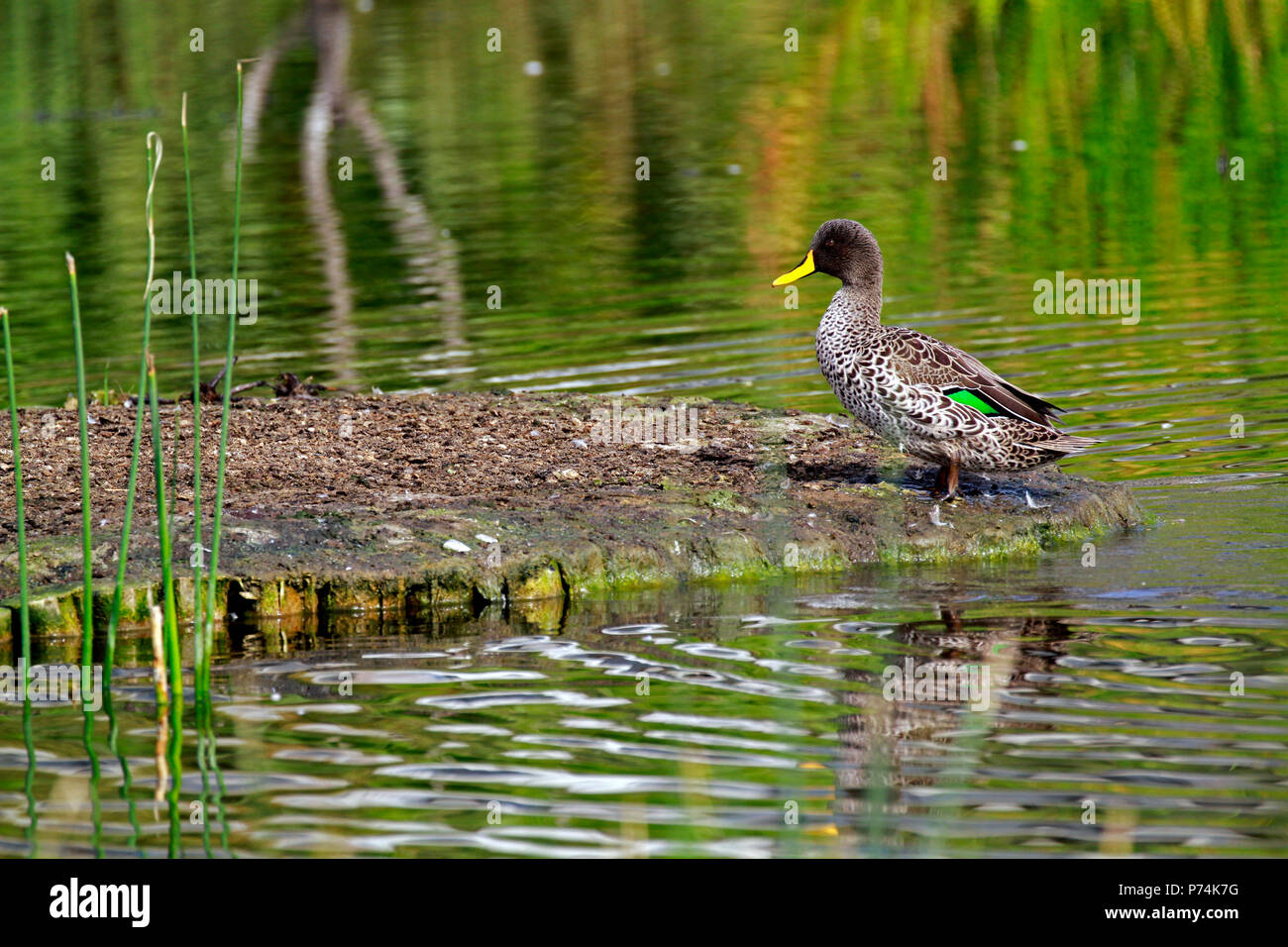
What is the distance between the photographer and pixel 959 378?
24.3 feet

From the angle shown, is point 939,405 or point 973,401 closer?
point 939,405

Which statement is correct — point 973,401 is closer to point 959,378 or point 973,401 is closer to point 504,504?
point 959,378

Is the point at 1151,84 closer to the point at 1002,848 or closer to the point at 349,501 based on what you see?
the point at 349,501

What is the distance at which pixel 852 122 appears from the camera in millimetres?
21391

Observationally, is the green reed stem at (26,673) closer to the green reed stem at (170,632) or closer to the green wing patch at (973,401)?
the green reed stem at (170,632)

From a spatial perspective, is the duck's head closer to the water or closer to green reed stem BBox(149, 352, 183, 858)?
the water

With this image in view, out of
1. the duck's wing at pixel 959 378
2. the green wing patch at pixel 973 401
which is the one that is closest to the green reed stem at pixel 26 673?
the duck's wing at pixel 959 378

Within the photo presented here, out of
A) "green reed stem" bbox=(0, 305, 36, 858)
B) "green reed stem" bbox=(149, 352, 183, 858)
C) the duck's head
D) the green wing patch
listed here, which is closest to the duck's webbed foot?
the green wing patch

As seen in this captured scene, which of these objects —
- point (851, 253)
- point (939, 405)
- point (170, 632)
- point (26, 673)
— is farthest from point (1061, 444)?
point (26, 673)

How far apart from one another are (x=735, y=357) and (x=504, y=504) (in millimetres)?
4264

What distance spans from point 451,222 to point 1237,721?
40.5 ft

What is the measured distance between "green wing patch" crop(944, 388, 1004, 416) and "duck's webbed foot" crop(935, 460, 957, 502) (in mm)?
289

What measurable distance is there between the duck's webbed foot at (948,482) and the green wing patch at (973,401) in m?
0.29

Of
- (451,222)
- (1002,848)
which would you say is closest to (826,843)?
(1002,848)
